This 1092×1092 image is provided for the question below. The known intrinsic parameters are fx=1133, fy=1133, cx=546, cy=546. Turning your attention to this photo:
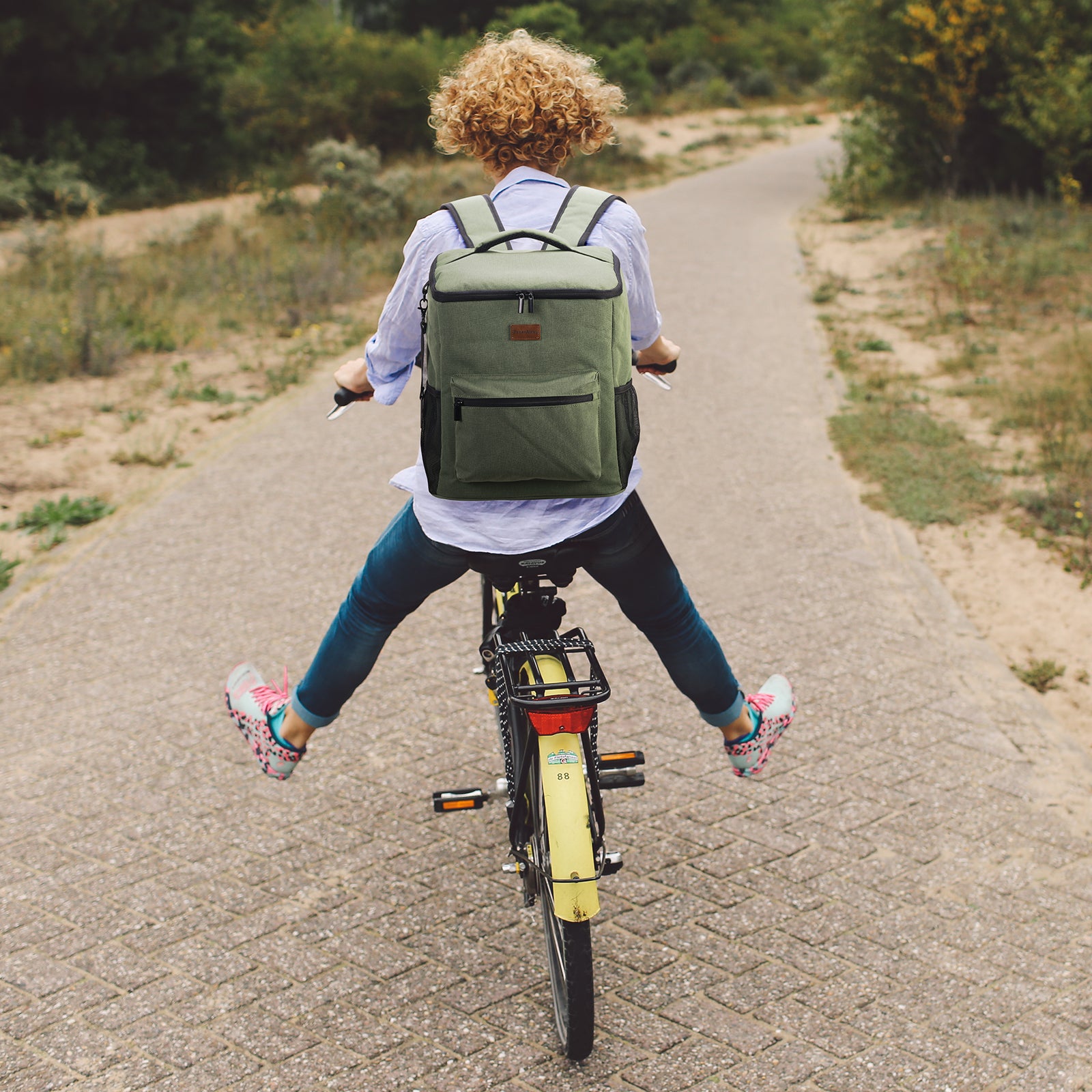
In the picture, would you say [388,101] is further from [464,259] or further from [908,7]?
[464,259]

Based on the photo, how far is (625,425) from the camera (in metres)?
2.35

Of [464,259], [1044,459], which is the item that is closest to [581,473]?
[464,259]

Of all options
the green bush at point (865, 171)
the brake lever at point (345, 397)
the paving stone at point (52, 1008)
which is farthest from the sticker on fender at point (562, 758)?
the green bush at point (865, 171)

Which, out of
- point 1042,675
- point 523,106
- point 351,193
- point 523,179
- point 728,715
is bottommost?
point 1042,675

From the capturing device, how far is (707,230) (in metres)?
16.2

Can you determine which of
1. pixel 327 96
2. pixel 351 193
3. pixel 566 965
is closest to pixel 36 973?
pixel 566 965

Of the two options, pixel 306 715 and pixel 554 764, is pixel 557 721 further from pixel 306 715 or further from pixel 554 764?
pixel 306 715

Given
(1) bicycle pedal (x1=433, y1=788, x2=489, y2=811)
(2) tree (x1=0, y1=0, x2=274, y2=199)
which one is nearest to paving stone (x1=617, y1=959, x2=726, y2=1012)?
(1) bicycle pedal (x1=433, y1=788, x2=489, y2=811)

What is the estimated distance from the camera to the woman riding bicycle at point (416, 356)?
94.3 inches

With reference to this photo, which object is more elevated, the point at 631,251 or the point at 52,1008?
the point at 631,251

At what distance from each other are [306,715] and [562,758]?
93cm

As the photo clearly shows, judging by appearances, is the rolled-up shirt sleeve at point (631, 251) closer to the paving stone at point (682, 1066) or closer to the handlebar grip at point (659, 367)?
the handlebar grip at point (659, 367)

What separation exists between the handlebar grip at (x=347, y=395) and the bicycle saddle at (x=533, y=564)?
1.70ft

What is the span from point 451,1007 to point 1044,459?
5.15 m
